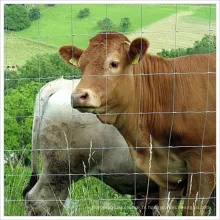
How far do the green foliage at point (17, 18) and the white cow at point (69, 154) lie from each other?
0.84 m

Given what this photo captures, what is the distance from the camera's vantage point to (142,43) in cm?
617

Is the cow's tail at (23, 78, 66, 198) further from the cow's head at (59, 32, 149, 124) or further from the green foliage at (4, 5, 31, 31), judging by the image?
the cow's head at (59, 32, 149, 124)

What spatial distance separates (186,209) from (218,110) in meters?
1.12

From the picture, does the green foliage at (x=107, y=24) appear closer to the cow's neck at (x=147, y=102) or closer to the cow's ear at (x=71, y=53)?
the cow's ear at (x=71, y=53)

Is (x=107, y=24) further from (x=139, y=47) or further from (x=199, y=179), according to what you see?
(x=199, y=179)

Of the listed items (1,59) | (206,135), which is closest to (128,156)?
(206,135)

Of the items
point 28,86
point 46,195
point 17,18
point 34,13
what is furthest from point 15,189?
point 28,86

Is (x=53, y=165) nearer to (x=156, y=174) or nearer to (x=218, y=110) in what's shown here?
(x=156, y=174)

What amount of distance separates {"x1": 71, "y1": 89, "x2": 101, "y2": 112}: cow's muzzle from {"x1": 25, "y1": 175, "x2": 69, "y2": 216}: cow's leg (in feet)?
6.66

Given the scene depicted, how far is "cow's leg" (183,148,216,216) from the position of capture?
6.45 metres

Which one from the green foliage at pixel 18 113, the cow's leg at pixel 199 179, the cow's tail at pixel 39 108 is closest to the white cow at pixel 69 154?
the cow's tail at pixel 39 108

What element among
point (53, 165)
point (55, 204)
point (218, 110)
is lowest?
→ point (55, 204)

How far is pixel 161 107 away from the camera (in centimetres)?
664

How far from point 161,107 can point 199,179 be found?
84 centimetres
